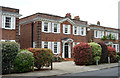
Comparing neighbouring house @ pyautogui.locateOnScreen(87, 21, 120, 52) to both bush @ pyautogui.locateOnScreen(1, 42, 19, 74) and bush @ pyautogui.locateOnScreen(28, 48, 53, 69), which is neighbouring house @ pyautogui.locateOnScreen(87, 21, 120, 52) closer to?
bush @ pyautogui.locateOnScreen(28, 48, 53, 69)

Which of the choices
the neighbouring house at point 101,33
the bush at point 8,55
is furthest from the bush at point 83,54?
the neighbouring house at point 101,33

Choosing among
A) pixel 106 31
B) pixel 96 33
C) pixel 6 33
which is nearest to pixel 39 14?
pixel 6 33

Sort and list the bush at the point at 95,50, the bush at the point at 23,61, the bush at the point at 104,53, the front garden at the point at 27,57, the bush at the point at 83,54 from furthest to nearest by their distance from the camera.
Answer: the bush at the point at 104,53 < the bush at the point at 95,50 < the bush at the point at 83,54 < the bush at the point at 23,61 < the front garden at the point at 27,57

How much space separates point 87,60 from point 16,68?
29.3 feet

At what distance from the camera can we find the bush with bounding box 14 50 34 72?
12.6 m

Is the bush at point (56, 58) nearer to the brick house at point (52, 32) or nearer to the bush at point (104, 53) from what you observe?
the brick house at point (52, 32)

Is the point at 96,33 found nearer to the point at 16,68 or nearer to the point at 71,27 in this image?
the point at 71,27

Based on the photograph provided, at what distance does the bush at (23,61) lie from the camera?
41.4 ft

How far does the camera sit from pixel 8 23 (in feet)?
68.6

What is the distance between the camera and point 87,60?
18.6m

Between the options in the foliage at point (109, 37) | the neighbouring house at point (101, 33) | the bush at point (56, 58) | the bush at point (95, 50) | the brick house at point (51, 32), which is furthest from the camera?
the foliage at point (109, 37)

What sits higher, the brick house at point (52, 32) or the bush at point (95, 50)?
the brick house at point (52, 32)

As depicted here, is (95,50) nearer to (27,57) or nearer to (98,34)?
(27,57)

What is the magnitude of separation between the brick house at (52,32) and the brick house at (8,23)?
340 cm
